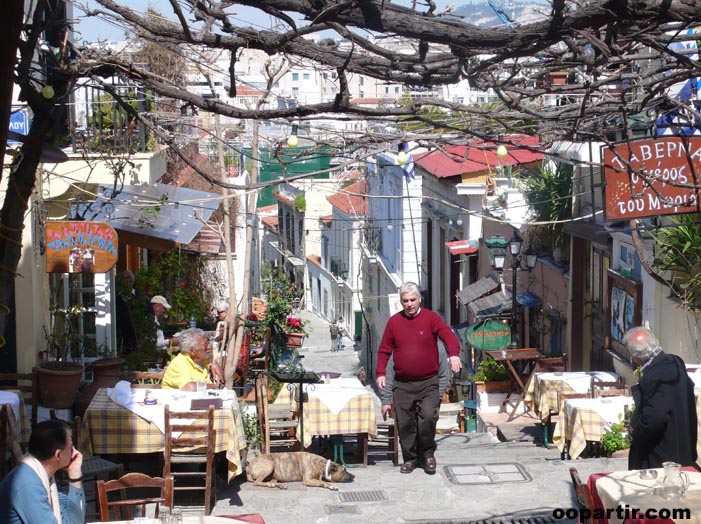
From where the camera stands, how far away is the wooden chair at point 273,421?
29.8 feet

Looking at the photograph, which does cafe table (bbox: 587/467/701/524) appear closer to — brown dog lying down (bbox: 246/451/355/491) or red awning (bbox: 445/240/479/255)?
brown dog lying down (bbox: 246/451/355/491)

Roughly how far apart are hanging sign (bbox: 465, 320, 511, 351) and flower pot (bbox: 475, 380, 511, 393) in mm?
581

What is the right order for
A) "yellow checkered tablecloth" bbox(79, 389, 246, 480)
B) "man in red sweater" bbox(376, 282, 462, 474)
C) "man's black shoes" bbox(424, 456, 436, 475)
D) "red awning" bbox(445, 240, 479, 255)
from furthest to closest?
1. "red awning" bbox(445, 240, 479, 255)
2. "man's black shoes" bbox(424, 456, 436, 475)
3. "man in red sweater" bbox(376, 282, 462, 474)
4. "yellow checkered tablecloth" bbox(79, 389, 246, 480)

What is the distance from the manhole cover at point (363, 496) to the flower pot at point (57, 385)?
3.01 m

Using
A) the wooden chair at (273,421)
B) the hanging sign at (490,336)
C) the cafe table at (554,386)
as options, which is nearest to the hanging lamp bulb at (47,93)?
the wooden chair at (273,421)

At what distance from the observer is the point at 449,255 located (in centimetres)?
2270

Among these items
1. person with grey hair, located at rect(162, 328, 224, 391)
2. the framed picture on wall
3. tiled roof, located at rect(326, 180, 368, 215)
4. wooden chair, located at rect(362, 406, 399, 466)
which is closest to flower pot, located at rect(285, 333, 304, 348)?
the framed picture on wall

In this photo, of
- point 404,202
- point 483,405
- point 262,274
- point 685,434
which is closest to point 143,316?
point 483,405

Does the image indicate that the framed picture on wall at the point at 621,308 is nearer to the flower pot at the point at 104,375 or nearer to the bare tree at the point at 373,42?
the bare tree at the point at 373,42

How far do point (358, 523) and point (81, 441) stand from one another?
2.27 metres

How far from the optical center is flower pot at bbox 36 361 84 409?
30.1 feet

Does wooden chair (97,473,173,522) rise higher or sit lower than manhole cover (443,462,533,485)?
higher

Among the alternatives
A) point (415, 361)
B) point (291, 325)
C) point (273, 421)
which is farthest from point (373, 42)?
point (291, 325)

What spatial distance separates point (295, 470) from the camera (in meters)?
8.24
